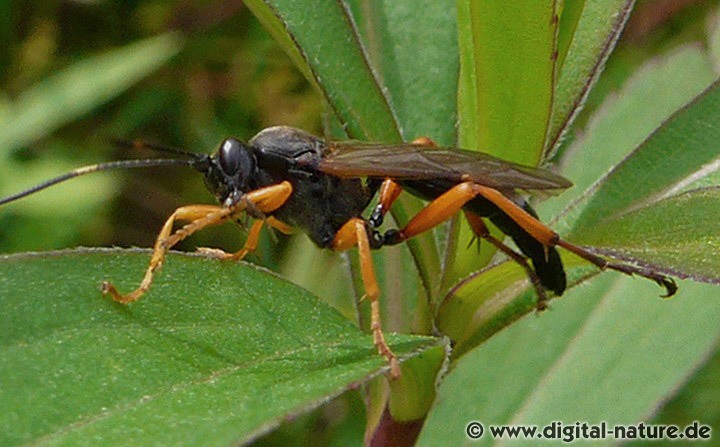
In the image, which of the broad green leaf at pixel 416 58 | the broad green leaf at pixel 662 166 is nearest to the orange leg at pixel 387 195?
the broad green leaf at pixel 416 58

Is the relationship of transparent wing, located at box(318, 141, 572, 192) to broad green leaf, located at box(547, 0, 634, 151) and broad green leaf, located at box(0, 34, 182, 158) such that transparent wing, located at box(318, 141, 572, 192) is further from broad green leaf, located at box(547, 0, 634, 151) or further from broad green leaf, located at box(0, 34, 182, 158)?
broad green leaf, located at box(0, 34, 182, 158)

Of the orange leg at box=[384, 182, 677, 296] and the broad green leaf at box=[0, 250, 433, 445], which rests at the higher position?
the broad green leaf at box=[0, 250, 433, 445]

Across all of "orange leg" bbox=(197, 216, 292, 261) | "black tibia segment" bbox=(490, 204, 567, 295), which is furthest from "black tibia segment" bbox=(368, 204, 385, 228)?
"black tibia segment" bbox=(490, 204, 567, 295)

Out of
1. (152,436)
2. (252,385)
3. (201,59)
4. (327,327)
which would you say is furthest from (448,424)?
(201,59)

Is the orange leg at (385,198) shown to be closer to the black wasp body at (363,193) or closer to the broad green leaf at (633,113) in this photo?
the black wasp body at (363,193)

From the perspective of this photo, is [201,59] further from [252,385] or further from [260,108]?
[252,385]

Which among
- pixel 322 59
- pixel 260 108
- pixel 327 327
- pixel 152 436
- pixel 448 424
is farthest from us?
pixel 260 108

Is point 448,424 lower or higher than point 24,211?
lower
